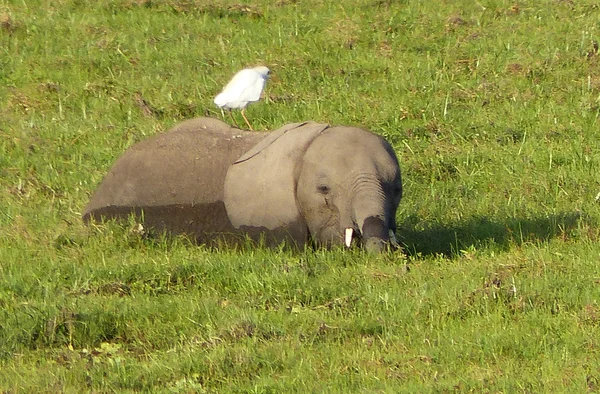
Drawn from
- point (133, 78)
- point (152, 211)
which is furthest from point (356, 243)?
point (133, 78)

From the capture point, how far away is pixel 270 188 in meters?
8.60

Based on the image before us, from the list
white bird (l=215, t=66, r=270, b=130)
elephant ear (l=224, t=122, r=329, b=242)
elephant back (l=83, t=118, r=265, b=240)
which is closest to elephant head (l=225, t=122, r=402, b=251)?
elephant ear (l=224, t=122, r=329, b=242)

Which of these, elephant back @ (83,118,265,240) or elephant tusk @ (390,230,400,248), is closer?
elephant tusk @ (390,230,400,248)

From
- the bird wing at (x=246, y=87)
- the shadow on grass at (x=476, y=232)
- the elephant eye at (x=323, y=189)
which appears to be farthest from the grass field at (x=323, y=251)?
the bird wing at (x=246, y=87)

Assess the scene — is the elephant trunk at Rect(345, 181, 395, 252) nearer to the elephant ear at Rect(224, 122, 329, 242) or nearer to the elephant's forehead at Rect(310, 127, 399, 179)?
the elephant's forehead at Rect(310, 127, 399, 179)

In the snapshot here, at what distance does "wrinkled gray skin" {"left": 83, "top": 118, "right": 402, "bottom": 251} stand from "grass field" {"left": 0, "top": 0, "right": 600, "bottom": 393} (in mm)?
215

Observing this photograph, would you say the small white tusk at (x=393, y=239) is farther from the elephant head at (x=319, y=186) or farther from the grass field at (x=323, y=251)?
the grass field at (x=323, y=251)

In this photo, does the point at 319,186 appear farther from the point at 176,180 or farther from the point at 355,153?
the point at 176,180

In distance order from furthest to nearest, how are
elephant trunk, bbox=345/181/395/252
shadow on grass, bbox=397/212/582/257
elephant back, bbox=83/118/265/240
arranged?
1. elephant back, bbox=83/118/265/240
2. shadow on grass, bbox=397/212/582/257
3. elephant trunk, bbox=345/181/395/252

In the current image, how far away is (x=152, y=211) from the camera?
29.7 feet

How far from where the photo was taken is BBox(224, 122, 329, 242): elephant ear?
852 centimetres

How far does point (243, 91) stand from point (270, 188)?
287 cm

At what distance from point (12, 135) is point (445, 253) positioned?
4984 mm

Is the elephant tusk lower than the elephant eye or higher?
lower
